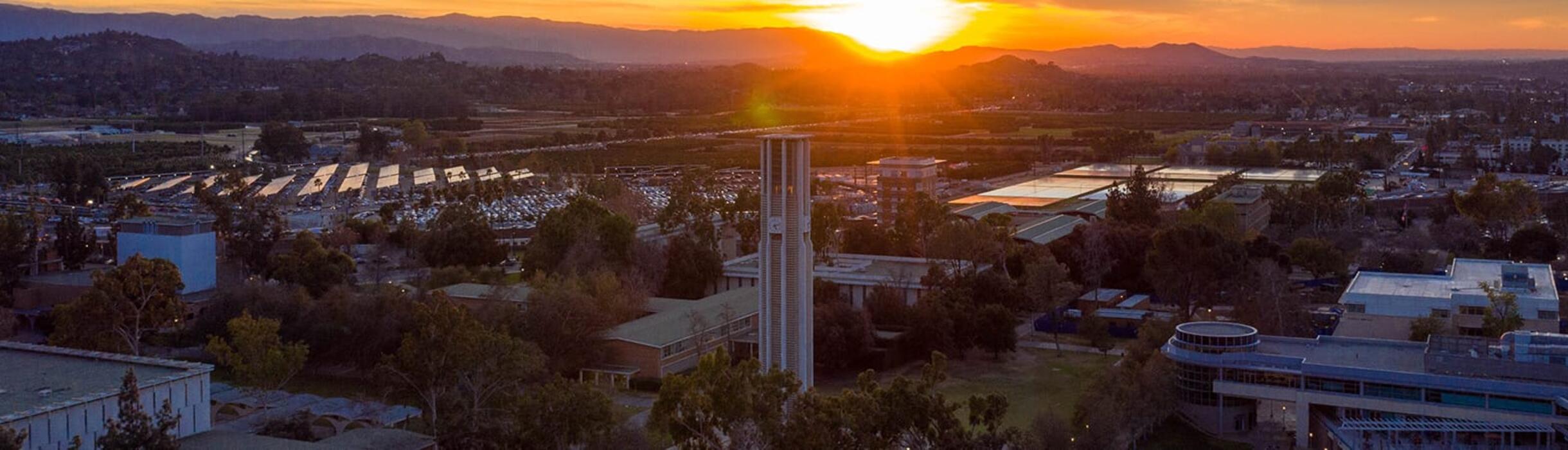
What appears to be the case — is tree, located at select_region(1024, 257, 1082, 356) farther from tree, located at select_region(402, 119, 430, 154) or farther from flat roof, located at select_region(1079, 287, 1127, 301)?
tree, located at select_region(402, 119, 430, 154)

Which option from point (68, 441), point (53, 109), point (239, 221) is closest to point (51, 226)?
point (239, 221)

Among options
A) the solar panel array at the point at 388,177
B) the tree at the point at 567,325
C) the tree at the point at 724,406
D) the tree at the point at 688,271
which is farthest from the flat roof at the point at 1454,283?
the solar panel array at the point at 388,177

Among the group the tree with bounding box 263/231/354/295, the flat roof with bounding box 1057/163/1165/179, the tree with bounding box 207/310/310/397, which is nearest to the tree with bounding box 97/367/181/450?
the tree with bounding box 207/310/310/397

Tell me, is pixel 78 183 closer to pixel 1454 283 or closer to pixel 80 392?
pixel 80 392

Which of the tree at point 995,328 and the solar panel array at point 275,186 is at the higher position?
the solar panel array at point 275,186

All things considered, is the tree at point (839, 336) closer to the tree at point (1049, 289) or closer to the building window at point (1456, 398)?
the tree at point (1049, 289)

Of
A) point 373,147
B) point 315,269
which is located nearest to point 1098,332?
point 315,269
